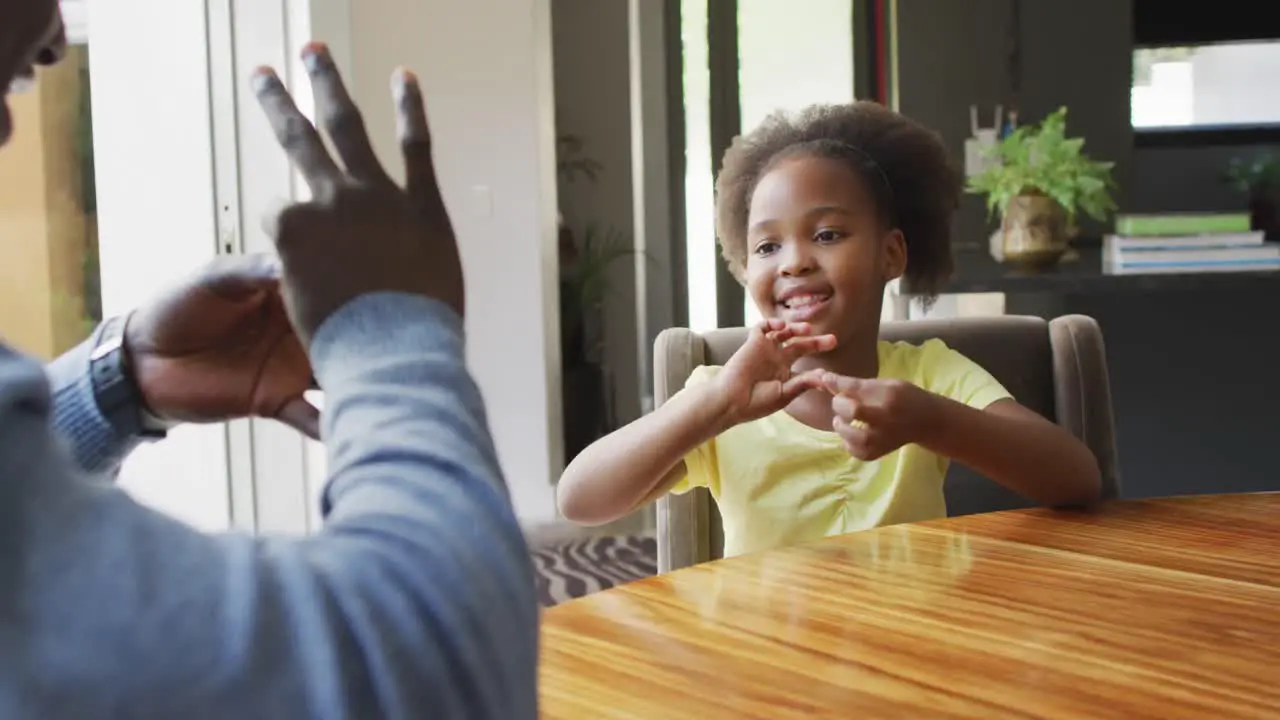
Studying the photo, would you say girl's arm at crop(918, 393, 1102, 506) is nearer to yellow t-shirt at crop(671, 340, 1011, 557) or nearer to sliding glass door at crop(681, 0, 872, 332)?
yellow t-shirt at crop(671, 340, 1011, 557)

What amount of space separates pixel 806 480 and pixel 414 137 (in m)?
0.99

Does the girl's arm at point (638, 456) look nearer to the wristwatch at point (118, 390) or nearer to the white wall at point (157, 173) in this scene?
the wristwatch at point (118, 390)

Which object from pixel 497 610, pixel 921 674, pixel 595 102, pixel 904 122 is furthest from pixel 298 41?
pixel 497 610

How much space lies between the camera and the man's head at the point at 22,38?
359 mm

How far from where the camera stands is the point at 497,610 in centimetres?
36

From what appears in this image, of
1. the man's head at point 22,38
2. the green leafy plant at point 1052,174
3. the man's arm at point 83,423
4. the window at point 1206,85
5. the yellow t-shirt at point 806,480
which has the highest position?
the window at point 1206,85

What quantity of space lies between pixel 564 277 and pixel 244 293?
14.5 feet

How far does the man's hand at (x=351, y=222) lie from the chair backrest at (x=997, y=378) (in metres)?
0.99

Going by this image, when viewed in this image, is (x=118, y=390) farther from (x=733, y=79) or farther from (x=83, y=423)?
(x=733, y=79)

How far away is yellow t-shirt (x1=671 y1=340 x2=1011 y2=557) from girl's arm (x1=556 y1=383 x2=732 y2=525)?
9 cm

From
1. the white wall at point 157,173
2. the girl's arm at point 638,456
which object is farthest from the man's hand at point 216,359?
the white wall at point 157,173

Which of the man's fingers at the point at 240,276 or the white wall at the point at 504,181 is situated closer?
the man's fingers at the point at 240,276

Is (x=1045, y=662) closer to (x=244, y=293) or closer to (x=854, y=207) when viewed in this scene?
(x=244, y=293)

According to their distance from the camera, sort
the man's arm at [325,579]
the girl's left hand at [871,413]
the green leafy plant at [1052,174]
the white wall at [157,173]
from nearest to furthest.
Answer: the man's arm at [325,579] → the girl's left hand at [871,413] → the white wall at [157,173] → the green leafy plant at [1052,174]
